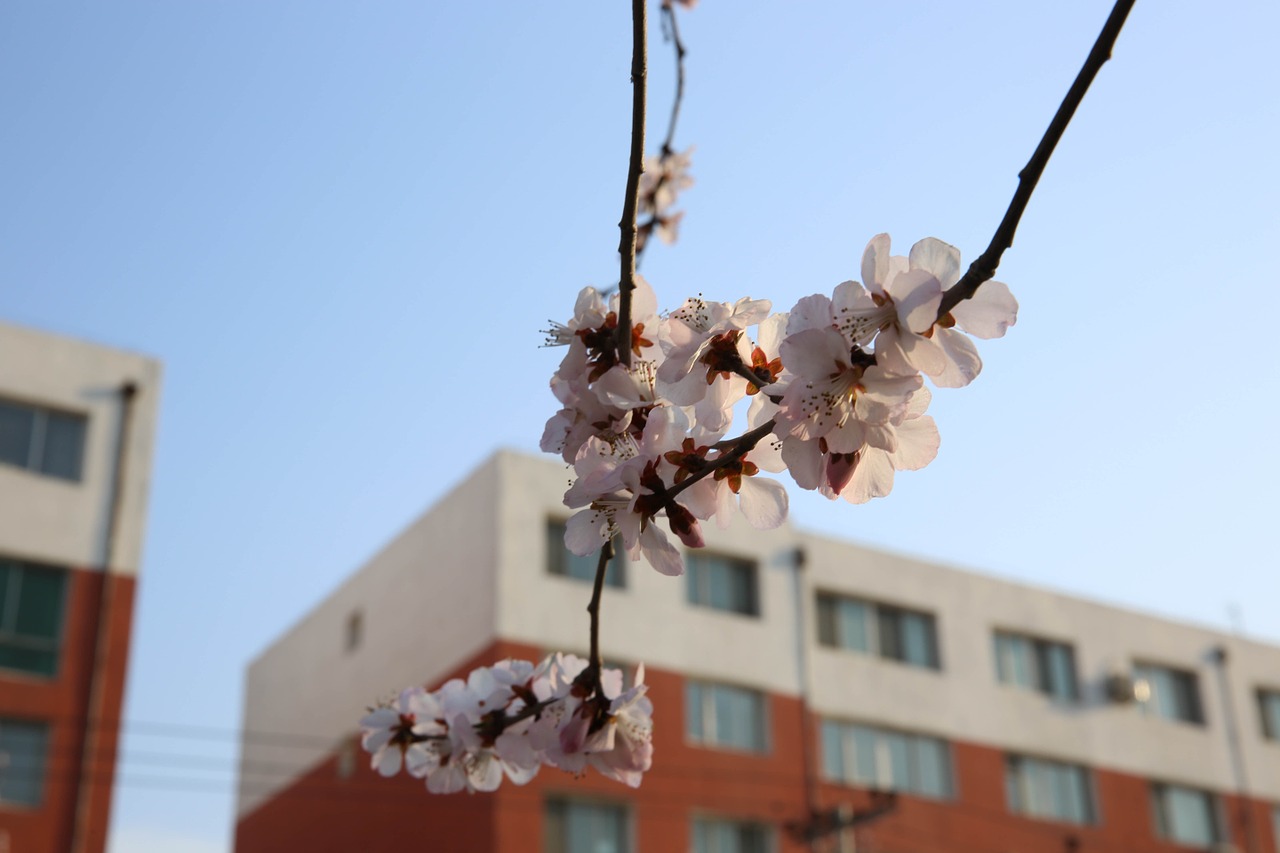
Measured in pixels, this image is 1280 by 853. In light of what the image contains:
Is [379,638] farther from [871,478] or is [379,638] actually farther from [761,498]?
[871,478]

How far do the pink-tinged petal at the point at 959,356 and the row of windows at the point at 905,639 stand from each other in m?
18.6

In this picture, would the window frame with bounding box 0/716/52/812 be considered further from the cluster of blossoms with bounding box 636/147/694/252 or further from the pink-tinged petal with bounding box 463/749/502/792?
the pink-tinged petal with bounding box 463/749/502/792

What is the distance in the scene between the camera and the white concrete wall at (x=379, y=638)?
2120cm

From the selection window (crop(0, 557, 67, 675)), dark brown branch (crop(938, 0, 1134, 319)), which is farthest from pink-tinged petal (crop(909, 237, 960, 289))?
window (crop(0, 557, 67, 675))

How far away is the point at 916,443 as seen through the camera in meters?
2.14

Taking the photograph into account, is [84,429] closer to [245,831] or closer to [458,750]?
[245,831]

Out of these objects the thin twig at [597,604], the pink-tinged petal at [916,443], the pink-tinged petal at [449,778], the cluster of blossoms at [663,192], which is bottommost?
the pink-tinged petal at [449,778]

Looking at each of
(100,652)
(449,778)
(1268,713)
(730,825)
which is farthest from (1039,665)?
(449,778)

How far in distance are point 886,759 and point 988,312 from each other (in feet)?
71.2

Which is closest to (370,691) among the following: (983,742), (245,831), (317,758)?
(317,758)

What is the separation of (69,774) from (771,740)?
9.27 m

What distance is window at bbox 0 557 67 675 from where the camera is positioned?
17672mm

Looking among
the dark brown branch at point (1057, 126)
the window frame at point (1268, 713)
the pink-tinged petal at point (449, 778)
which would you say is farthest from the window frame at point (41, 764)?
the window frame at point (1268, 713)

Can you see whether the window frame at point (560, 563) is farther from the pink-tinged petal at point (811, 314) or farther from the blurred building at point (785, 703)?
the pink-tinged petal at point (811, 314)
